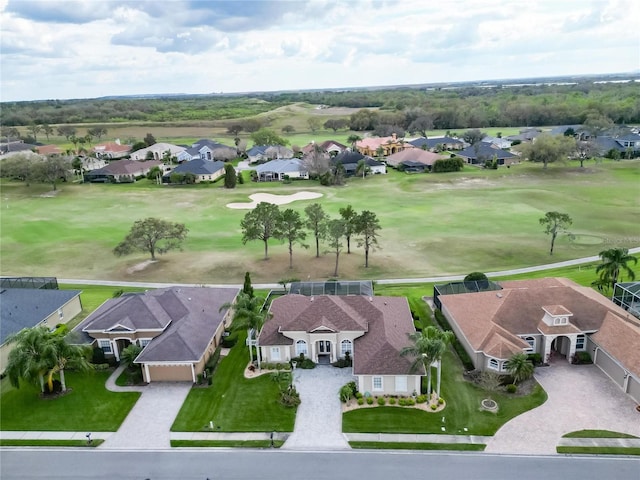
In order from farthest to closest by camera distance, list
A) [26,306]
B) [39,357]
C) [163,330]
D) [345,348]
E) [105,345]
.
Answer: [26,306], [105,345], [163,330], [345,348], [39,357]

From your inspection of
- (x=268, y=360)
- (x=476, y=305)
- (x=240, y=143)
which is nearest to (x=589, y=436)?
(x=476, y=305)

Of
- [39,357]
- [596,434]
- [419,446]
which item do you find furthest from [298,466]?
[39,357]

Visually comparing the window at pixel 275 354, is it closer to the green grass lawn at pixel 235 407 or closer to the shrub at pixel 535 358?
the green grass lawn at pixel 235 407

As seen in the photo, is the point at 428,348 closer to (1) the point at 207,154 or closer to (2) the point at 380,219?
(2) the point at 380,219

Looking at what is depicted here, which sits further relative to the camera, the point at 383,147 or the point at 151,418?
the point at 383,147

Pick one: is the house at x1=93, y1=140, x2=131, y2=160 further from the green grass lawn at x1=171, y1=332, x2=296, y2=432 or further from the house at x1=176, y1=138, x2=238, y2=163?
the green grass lawn at x1=171, y1=332, x2=296, y2=432

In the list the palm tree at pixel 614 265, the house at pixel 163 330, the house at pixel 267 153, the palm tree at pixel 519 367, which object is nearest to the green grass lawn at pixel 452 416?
the palm tree at pixel 519 367

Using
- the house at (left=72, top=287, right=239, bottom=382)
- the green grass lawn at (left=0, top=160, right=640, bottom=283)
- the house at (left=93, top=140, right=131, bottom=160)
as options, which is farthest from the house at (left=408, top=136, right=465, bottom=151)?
the house at (left=72, top=287, right=239, bottom=382)

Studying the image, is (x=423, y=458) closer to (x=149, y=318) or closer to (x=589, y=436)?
(x=589, y=436)
